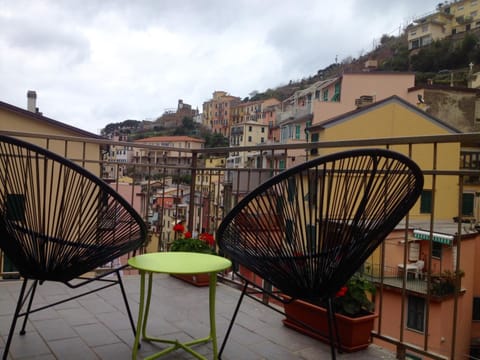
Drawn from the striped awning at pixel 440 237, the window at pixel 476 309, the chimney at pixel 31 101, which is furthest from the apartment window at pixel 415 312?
the chimney at pixel 31 101

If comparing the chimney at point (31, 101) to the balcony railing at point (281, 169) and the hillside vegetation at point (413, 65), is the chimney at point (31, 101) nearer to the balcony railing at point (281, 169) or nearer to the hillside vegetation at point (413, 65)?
the balcony railing at point (281, 169)

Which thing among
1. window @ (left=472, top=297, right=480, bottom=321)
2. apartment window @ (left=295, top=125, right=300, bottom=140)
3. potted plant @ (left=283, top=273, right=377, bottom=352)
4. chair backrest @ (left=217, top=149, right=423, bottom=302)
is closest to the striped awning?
potted plant @ (left=283, top=273, right=377, bottom=352)

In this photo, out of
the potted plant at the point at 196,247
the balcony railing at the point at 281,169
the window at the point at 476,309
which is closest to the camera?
the balcony railing at the point at 281,169

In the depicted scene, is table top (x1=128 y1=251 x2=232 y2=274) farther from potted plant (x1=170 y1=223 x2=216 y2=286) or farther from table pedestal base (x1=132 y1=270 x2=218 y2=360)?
potted plant (x1=170 y1=223 x2=216 y2=286)

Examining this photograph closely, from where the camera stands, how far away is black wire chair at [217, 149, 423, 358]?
1.41 metres

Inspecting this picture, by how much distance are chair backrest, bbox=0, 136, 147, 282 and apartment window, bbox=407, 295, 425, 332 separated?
18.4 feet

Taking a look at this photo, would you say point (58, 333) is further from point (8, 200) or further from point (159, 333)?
point (8, 200)

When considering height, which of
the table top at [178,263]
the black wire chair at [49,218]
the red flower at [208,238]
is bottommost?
the red flower at [208,238]

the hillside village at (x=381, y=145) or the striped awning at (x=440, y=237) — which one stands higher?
the hillside village at (x=381, y=145)

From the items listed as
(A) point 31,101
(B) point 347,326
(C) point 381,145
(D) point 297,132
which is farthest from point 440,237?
(D) point 297,132

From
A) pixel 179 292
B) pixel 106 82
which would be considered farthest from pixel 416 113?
pixel 106 82

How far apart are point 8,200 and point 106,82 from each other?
97.6ft

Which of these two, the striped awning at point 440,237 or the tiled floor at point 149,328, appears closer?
the tiled floor at point 149,328

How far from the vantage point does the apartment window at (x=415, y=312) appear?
6.16m
